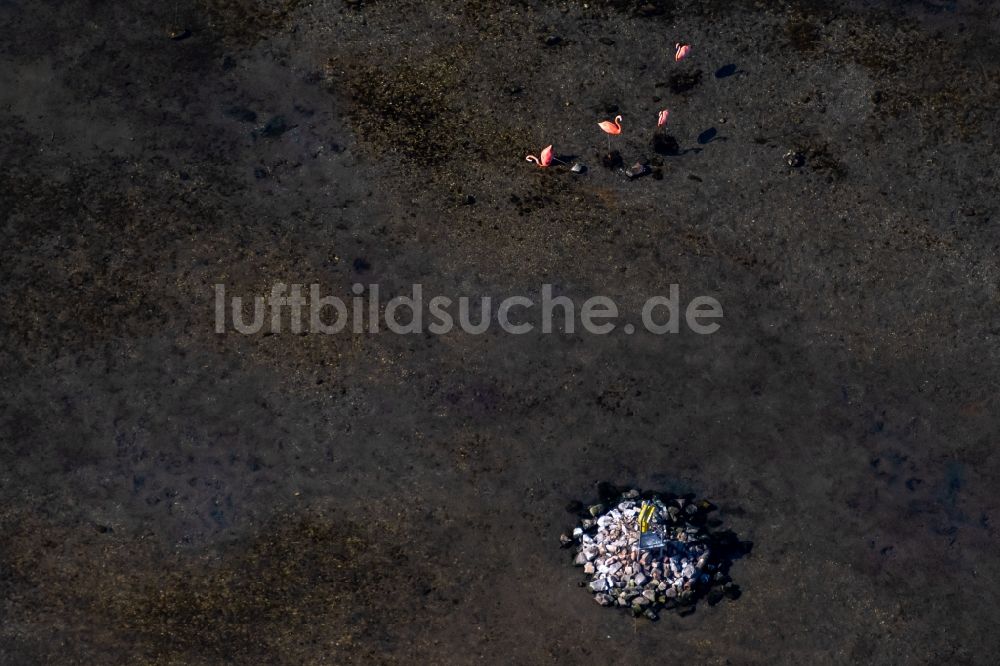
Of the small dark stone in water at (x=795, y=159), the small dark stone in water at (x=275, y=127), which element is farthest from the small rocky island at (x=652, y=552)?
the small dark stone in water at (x=275, y=127)

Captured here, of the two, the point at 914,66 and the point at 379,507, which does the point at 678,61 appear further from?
the point at 379,507

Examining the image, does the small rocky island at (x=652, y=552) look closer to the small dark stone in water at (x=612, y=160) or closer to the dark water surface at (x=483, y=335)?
the dark water surface at (x=483, y=335)

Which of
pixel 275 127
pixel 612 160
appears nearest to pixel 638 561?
pixel 612 160

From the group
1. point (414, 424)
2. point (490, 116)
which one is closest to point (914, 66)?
point (490, 116)

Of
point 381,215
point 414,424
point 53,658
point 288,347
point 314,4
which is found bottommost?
point 53,658

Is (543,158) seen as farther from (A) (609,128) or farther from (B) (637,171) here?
(B) (637,171)

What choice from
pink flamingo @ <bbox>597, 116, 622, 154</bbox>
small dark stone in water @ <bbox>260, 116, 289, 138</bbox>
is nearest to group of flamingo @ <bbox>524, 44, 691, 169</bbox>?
pink flamingo @ <bbox>597, 116, 622, 154</bbox>
